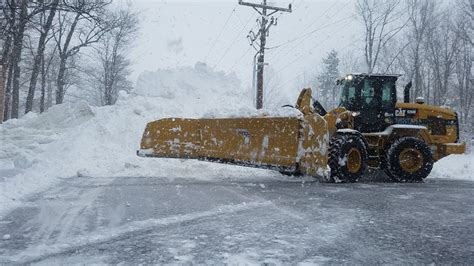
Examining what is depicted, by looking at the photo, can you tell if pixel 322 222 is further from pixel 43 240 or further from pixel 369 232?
pixel 43 240

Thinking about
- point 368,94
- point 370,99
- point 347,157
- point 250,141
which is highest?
point 368,94

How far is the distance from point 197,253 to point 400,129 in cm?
807

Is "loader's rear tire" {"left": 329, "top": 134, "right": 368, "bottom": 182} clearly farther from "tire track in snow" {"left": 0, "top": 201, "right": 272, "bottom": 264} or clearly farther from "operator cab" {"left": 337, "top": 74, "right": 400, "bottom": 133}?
"tire track in snow" {"left": 0, "top": 201, "right": 272, "bottom": 264}

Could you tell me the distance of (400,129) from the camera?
34.3 ft

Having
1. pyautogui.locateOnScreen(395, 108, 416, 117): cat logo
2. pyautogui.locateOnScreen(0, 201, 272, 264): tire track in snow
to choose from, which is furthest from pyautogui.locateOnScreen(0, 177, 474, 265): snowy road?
pyautogui.locateOnScreen(395, 108, 416, 117): cat logo

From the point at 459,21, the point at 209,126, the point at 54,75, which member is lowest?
the point at 209,126

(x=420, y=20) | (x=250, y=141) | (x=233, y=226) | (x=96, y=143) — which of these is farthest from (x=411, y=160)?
(x=420, y=20)

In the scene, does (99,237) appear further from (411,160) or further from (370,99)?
(411,160)

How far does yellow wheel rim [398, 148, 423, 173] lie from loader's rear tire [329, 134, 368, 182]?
4.34ft

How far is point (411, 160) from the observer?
410 inches

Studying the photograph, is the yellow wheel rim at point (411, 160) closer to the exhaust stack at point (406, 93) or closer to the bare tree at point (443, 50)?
the exhaust stack at point (406, 93)

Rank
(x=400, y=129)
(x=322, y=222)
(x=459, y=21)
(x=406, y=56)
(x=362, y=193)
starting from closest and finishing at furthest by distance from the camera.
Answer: (x=322, y=222) → (x=362, y=193) → (x=400, y=129) → (x=459, y=21) → (x=406, y=56)

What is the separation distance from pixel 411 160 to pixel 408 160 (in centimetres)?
9

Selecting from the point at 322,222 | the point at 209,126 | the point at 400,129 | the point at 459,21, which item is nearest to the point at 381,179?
the point at 400,129
